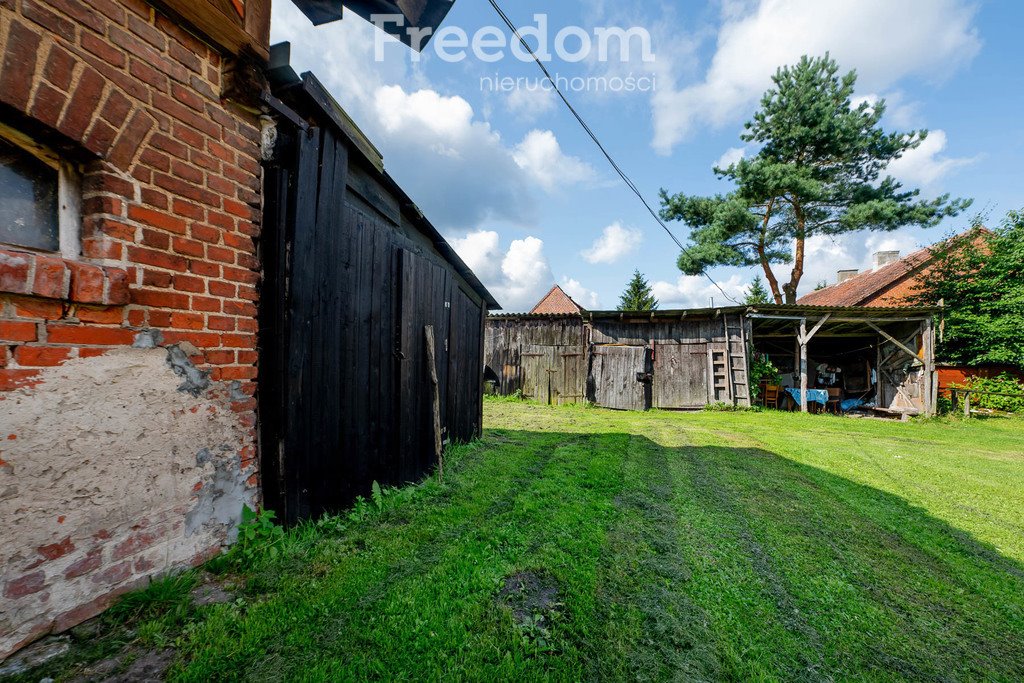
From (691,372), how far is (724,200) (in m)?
7.13

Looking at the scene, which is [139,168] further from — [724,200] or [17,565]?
[724,200]

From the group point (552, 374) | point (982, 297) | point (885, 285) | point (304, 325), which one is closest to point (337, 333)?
point (304, 325)

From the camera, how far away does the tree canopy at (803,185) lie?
40.9 feet

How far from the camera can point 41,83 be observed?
1348mm

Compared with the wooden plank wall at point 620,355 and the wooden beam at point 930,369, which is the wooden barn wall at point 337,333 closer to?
the wooden plank wall at point 620,355

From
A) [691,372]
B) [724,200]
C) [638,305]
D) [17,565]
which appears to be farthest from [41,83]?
[638,305]

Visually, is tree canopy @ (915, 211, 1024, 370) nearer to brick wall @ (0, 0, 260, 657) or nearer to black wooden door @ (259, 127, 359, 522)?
black wooden door @ (259, 127, 359, 522)

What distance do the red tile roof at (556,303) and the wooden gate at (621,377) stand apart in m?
12.5

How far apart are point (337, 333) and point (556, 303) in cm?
2273

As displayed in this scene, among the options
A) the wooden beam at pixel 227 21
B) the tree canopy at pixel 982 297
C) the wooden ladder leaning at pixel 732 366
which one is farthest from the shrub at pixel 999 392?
the wooden beam at pixel 227 21

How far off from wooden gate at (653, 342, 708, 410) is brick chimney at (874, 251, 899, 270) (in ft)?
52.8

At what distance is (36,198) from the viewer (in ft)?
4.80

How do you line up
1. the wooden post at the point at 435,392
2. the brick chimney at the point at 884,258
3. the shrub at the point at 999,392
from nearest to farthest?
the wooden post at the point at 435,392 → the shrub at the point at 999,392 → the brick chimney at the point at 884,258

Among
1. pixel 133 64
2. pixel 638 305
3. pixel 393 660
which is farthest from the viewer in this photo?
pixel 638 305
